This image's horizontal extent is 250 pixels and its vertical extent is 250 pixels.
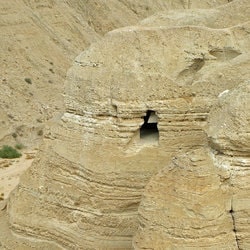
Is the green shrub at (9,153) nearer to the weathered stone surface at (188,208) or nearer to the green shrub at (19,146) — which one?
the green shrub at (19,146)

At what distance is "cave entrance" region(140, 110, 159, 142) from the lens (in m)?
12.4

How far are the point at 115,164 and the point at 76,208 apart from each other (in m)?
1.24

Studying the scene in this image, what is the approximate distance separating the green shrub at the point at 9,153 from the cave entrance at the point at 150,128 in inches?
637

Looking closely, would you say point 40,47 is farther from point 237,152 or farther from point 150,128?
point 237,152

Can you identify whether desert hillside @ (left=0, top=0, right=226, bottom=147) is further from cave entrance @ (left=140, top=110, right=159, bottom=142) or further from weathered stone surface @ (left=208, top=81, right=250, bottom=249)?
weathered stone surface @ (left=208, top=81, right=250, bottom=249)

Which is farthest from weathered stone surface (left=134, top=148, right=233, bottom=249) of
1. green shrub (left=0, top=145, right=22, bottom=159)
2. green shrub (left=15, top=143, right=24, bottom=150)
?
green shrub (left=15, top=143, right=24, bottom=150)

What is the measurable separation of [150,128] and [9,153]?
1634cm

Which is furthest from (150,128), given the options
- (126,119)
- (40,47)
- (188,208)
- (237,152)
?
(40,47)

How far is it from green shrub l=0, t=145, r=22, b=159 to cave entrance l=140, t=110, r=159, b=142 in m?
16.2

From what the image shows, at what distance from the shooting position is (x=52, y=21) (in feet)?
129

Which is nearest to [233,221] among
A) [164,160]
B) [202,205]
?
[202,205]

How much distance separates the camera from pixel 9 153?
2825 cm

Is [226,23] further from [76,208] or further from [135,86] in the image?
[76,208]

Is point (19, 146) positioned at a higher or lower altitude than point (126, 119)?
higher
